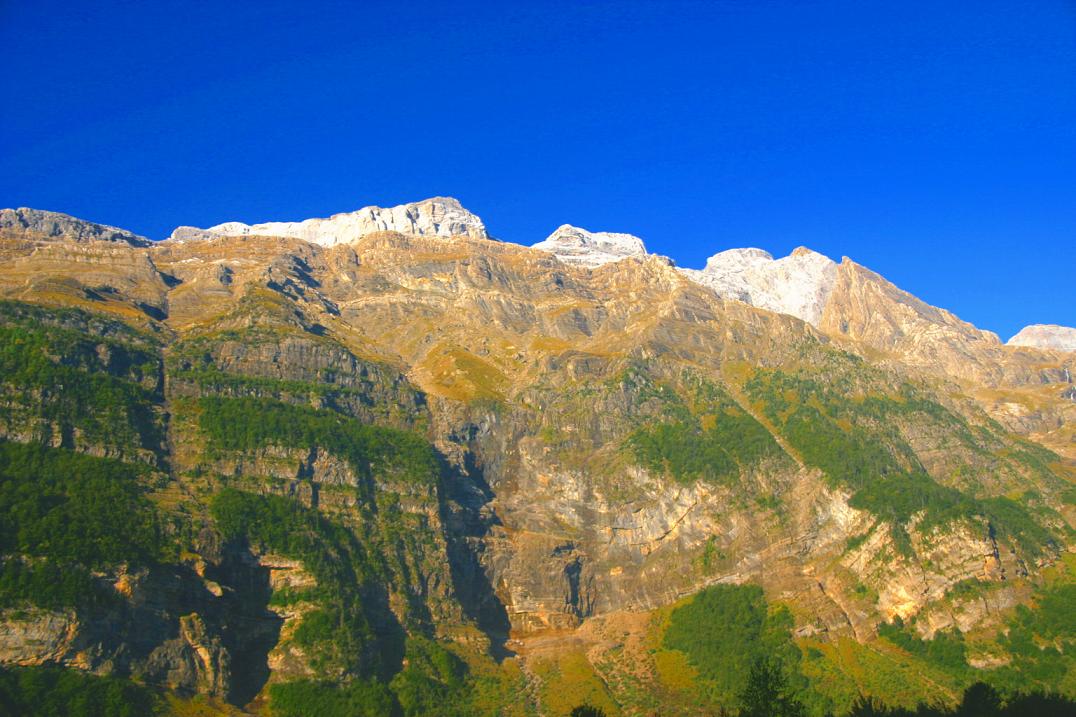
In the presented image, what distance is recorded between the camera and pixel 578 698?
643 feet

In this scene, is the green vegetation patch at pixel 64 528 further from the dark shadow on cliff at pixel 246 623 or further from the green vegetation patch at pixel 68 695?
the dark shadow on cliff at pixel 246 623

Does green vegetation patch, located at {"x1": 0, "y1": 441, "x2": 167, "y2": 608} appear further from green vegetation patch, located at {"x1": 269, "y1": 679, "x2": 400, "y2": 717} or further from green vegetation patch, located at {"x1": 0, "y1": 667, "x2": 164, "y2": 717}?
green vegetation patch, located at {"x1": 269, "y1": 679, "x2": 400, "y2": 717}

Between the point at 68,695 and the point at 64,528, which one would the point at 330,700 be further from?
the point at 64,528

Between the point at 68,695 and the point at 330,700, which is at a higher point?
the point at 68,695

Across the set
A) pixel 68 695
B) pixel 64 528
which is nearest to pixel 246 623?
pixel 64 528

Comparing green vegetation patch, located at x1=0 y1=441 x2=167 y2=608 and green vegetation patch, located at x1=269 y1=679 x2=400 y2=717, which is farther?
green vegetation patch, located at x1=269 y1=679 x2=400 y2=717

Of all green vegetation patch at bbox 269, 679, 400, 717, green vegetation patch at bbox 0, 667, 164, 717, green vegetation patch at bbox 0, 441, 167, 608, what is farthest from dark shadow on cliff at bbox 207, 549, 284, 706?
green vegetation patch at bbox 0, 667, 164, 717

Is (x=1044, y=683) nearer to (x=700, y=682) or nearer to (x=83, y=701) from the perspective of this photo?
(x=700, y=682)

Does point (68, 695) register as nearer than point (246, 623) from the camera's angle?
Yes

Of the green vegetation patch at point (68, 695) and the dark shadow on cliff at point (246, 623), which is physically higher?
the dark shadow on cliff at point (246, 623)

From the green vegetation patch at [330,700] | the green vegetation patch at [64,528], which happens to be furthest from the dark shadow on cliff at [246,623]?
the green vegetation patch at [64,528]

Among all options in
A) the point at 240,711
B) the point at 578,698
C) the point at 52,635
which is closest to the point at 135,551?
the point at 52,635

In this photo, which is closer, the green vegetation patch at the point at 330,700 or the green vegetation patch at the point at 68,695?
the green vegetation patch at the point at 68,695

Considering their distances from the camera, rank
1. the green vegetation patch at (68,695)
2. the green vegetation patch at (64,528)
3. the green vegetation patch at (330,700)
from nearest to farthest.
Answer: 1. the green vegetation patch at (68,695)
2. the green vegetation patch at (64,528)
3. the green vegetation patch at (330,700)
